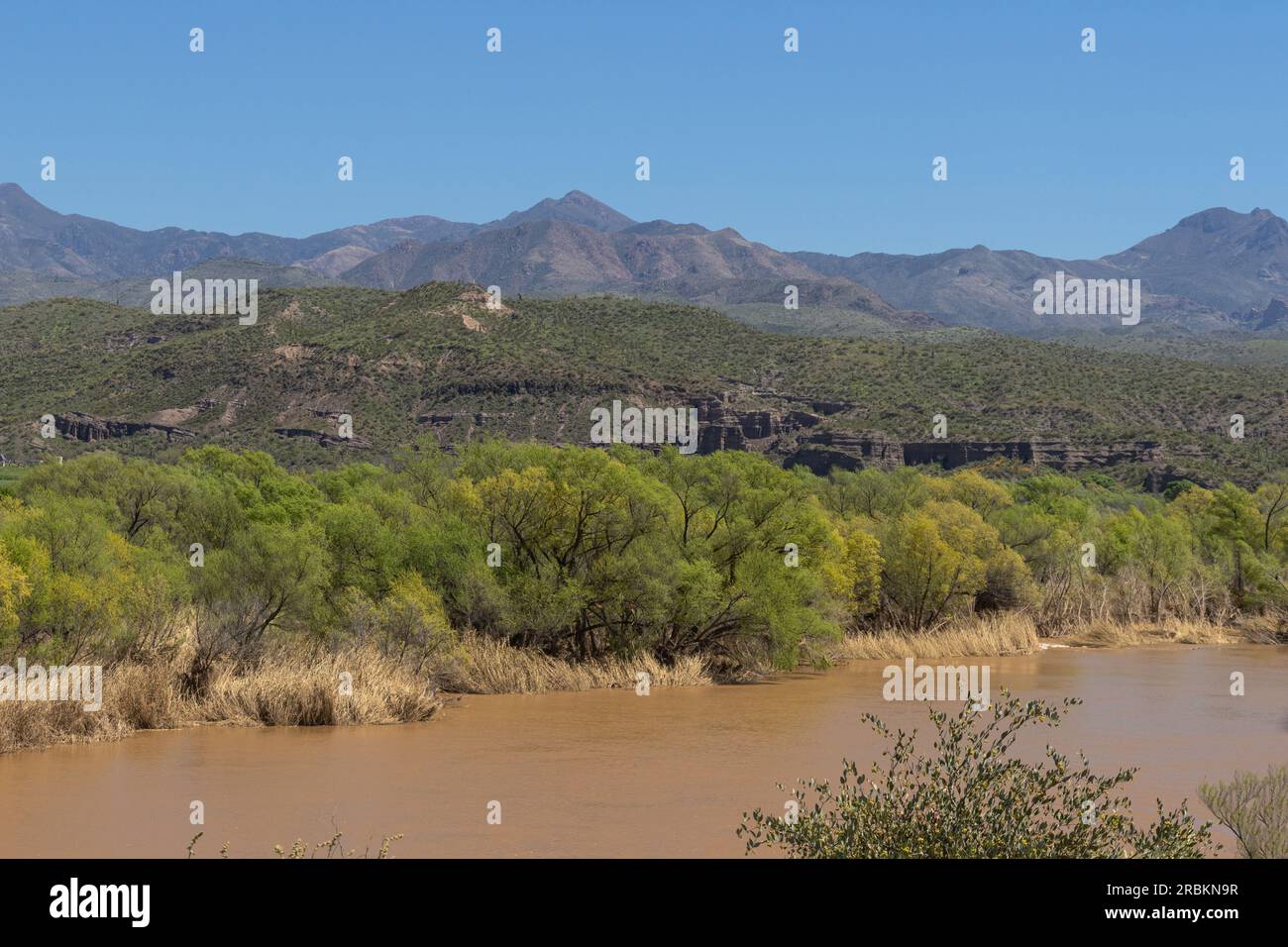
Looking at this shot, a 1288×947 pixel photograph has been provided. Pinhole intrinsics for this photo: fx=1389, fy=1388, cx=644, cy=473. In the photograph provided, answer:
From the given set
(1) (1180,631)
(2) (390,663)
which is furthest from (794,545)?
(1) (1180,631)

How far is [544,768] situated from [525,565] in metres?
7.34

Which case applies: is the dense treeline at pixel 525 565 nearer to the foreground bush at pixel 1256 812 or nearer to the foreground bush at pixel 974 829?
the foreground bush at pixel 974 829

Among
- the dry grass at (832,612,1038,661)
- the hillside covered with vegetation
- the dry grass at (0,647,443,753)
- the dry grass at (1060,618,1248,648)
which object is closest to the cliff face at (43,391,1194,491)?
the hillside covered with vegetation

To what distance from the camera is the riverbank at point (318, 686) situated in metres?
16.8

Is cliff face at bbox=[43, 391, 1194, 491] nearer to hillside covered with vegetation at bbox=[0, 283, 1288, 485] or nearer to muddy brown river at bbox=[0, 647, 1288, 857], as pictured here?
hillside covered with vegetation at bbox=[0, 283, 1288, 485]

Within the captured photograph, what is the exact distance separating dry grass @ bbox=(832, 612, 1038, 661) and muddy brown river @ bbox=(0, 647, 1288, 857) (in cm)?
386

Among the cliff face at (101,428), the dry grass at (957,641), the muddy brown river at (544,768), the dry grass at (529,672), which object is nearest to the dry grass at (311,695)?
the muddy brown river at (544,768)

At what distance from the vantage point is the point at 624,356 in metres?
82.3

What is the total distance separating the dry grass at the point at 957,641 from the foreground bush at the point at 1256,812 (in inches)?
681

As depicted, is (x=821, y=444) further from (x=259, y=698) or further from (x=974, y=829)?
(x=974, y=829)

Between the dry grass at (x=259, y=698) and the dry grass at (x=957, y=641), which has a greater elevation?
the dry grass at (x=259, y=698)

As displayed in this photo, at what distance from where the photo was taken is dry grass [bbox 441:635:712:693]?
2214 cm
